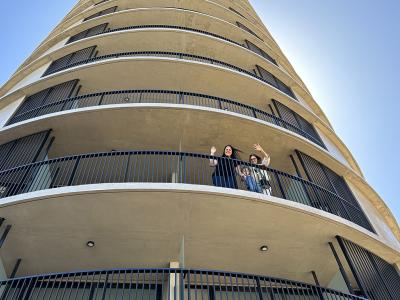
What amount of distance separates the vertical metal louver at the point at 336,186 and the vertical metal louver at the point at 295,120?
191cm

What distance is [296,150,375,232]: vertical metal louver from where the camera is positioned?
10.5 metres

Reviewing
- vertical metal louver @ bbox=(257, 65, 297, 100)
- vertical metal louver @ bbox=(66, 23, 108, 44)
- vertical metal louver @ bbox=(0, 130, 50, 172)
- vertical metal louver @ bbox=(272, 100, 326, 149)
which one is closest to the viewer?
vertical metal louver @ bbox=(0, 130, 50, 172)

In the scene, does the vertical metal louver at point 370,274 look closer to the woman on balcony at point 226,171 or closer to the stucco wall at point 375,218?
the stucco wall at point 375,218

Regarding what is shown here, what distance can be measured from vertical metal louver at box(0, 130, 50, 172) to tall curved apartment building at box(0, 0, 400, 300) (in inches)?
1.8

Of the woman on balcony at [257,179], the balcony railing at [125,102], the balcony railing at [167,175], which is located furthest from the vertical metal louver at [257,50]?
the woman on balcony at [257,179]

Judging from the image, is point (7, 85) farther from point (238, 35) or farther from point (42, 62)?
point (238, 35)

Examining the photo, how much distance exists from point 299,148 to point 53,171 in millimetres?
7889

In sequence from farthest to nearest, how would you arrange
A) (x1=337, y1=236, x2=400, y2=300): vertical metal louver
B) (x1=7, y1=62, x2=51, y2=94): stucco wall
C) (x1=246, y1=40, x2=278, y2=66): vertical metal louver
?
(x1=246, y1=40, x2=278, y2=66): vertical metal louver < (x1=7, y1=62, x2=51, y2=94): stucco wall < (x1=337, y1=236, x2=400, y2=300): vertical metal louver

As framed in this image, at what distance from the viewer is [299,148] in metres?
11.3

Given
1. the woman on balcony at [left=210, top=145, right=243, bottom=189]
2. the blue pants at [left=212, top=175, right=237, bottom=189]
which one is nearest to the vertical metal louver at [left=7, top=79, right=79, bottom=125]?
the woman on balcony at [left=210, top=145, right=243, bottom=189]

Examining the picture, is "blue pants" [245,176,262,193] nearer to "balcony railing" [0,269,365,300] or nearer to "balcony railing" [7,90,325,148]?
"balcony railing" [0,269,365,300]

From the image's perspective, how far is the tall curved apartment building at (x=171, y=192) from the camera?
25.3ft

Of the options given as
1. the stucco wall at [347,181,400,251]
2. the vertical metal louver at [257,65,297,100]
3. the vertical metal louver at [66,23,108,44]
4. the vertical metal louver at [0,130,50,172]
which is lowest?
the stucco wall at [347,181,400,251]

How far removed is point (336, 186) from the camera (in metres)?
11.7
